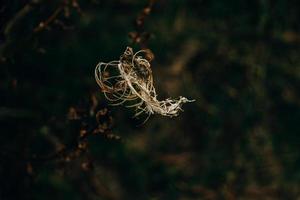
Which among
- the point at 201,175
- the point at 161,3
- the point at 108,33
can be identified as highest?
the point at 161,3

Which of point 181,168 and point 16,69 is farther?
point 181,168

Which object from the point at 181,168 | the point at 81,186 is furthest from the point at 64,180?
the point at 181,168

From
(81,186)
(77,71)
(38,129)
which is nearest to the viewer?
(38,129)

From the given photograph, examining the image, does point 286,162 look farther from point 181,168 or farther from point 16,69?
point 16,69

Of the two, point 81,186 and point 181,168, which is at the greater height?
→ point 181,168

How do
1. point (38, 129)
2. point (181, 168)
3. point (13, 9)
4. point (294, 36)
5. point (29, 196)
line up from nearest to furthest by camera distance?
point (13, 9) < point (38, 129) < point (29, 196) < point (181, 168) < point (294, 36)

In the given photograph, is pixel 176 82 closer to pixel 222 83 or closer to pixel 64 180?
pixel 222 83
